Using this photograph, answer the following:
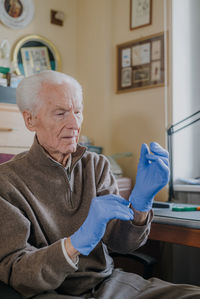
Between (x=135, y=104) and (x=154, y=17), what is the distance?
595mm

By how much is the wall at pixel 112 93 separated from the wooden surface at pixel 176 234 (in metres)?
0.90

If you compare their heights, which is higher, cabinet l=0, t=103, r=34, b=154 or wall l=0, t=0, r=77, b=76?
wall l=0, t=0, r=77, b=76

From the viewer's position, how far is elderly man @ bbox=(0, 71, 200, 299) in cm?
104

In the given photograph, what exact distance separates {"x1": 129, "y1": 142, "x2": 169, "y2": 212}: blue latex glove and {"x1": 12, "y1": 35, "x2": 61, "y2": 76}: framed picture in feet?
5.64

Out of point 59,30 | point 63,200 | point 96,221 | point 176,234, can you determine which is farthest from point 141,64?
point 96,221

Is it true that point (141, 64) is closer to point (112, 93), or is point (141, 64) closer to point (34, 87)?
point (112, 93)

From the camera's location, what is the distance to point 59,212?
1200 mm

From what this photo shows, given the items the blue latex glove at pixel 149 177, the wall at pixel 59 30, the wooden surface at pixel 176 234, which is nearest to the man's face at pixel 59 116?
the blue latex glove at pixel 149 177

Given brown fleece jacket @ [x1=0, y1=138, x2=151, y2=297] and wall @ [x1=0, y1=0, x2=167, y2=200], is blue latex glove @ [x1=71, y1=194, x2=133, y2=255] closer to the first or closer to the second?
brown fleece jacket @ [x1=0, y1=138, x2=151, y2=297]

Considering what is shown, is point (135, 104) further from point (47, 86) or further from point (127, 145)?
point (47, 86)

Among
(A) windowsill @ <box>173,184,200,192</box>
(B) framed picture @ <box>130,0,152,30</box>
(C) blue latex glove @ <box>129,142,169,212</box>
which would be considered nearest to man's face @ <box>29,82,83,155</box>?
(C) blue latex glove @ <box>129,142,169,212</box>

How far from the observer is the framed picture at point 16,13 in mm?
2510

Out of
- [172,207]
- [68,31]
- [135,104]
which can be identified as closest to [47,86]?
[172,207]

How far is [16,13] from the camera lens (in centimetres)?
257
